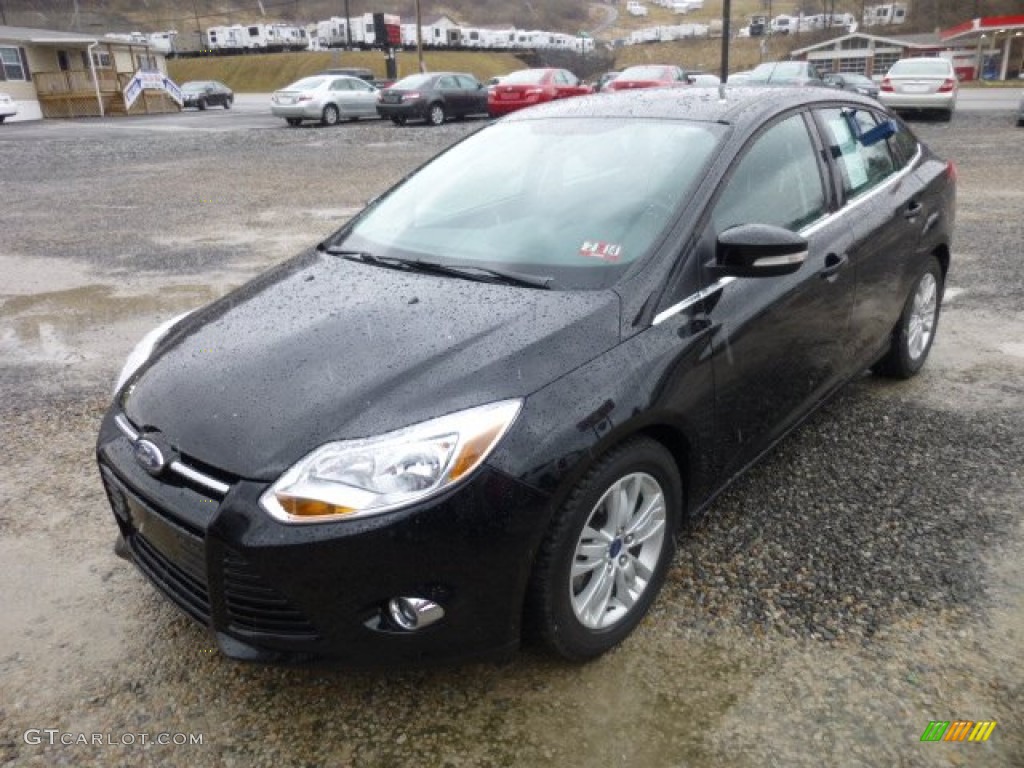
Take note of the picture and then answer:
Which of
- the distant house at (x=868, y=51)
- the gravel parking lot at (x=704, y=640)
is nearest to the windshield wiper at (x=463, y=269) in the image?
the gravel parking lot at (x=704, y=640)

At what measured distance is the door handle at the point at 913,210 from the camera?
3.97m

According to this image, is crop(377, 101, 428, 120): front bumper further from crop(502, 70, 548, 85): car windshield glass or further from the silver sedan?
crop(502, 70, 548, 85): car windshield glass

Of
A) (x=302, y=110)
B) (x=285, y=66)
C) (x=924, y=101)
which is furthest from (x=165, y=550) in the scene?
(x=285, y=66)

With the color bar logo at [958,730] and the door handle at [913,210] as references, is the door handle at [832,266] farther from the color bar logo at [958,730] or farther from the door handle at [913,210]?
the color bar logo at [958,730]

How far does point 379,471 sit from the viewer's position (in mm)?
2031

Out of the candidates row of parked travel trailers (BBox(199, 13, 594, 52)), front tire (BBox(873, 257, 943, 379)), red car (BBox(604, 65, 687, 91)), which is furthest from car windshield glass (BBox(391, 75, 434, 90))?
row of parked travel trailers (BBox(199, 13, 594, 52))

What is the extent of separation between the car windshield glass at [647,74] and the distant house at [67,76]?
24643 millimetres

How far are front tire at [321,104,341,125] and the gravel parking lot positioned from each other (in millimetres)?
20770

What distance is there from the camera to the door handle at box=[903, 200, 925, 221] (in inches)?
156

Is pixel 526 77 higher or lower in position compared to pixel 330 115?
higher

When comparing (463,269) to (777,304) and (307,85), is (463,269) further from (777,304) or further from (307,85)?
(307,85)

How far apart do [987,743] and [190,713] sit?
2209 mm

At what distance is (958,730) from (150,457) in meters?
2.35

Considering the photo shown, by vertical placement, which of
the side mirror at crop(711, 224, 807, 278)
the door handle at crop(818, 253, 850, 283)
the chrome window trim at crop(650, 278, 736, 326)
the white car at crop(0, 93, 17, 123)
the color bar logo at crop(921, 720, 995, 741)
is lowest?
the color bar logo at crop(921, 720, 995, 741)
